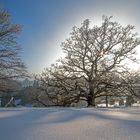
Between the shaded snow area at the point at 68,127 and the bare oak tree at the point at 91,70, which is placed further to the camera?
the bare oak tree at the point at 91,70

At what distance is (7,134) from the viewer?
9.70 ft

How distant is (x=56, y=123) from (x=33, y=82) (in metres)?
14.6

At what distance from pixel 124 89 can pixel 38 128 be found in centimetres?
1279

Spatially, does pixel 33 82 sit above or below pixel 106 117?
above

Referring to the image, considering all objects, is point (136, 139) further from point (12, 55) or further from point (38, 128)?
point (12, 55)

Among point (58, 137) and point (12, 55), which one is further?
point (12, 55)

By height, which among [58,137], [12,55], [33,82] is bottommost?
[58,137]

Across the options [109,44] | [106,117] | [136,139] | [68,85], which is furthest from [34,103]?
[136,139]

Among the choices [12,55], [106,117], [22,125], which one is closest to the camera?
[22,125]

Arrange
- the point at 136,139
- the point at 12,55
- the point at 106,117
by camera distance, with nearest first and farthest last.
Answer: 1. the point at 136,139
2. the point at 106,117
3. the point at 12,55

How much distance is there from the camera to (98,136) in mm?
2818

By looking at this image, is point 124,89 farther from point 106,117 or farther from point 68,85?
point 106,117

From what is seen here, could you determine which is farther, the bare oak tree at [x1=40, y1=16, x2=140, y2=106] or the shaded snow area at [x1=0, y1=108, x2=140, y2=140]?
the bare oak tree at [x1=40, y1=16, x2=140, y2=106]

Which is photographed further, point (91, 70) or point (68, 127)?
point (91, 70)
